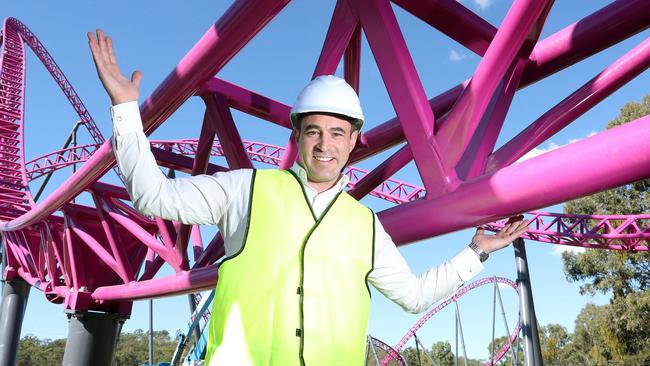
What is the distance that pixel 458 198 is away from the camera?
267cm

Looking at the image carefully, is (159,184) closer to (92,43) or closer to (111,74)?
(111,74)

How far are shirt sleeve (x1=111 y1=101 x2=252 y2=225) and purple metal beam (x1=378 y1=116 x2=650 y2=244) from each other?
1.21m

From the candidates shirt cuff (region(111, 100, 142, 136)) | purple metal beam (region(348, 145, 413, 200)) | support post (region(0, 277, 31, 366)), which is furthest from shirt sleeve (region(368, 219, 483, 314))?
support post (region(0, 277, 31, 366))

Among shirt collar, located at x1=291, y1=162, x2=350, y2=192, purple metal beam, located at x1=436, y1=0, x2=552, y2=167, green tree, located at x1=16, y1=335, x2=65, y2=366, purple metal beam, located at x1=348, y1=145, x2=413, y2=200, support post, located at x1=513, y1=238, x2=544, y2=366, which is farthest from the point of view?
green tree, located at x1=16, y1=335, x2=65, y2=366

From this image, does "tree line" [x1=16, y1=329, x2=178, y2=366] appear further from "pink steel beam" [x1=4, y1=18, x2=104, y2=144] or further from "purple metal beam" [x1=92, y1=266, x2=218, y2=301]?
"purple metal beam" [x1=92, y1=266, x2=218, y2=301]

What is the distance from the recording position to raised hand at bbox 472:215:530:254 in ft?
6.93

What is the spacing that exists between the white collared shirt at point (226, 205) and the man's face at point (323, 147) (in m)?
0.03

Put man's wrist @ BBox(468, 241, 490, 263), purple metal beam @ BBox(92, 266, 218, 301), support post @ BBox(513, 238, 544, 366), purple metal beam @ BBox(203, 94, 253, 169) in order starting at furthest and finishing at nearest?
support post @ BBox(513, 238, 544, 366) → purple metal beam @ BBox(92, 266, 218, 301) → purple metal beam @ BBox(203, 94, 253, 169) → man's wrist @ BBox(468, 241, 490, 263)

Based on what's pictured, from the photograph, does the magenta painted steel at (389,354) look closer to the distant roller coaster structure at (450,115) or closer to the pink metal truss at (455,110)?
the distant roller coaster structure at (450,115)

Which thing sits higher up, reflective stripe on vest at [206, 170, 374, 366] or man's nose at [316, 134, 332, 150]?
man's nose at [316, 134, 332, 150]

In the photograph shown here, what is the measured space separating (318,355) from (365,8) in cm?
214

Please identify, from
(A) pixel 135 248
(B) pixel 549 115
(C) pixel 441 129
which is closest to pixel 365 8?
(C) pixel 441 129

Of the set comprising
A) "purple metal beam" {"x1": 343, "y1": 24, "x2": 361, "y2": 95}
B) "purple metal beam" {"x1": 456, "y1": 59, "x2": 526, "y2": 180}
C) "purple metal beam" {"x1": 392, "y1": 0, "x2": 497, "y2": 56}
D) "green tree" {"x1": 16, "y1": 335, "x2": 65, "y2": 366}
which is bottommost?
"purple metal beam" {"x1": 456, "y1": 59, "x2": 526, "y2": 180}

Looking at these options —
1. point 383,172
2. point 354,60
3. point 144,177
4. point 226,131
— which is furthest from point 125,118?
point 226,131
